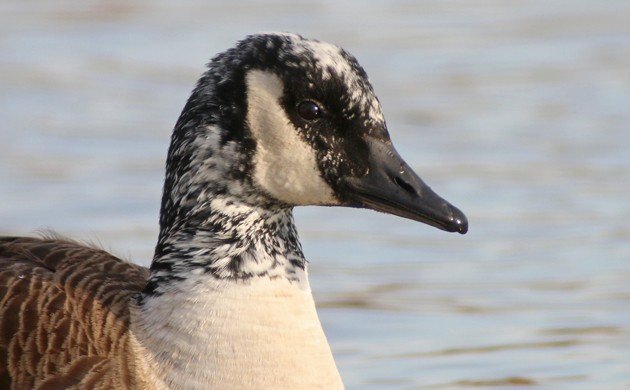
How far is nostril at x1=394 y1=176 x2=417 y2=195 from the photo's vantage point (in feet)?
23.5

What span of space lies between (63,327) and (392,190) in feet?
5.18

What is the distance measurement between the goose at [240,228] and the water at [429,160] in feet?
6.66

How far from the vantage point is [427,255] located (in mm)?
10992

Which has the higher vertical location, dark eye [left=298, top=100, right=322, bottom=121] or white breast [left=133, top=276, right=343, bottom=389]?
dark eye [left=298, top=100, right=322, bottom=121]

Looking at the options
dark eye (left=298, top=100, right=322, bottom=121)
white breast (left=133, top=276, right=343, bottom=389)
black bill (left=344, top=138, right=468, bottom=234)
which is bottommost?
white breast (left=133, top=276, right=343, bottom=389)

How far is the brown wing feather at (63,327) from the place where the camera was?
23.4 ft

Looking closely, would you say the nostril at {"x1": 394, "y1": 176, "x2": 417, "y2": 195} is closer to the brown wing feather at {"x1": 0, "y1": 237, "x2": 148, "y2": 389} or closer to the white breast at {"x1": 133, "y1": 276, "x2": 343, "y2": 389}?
the white breast at {"x1": 133, "y1": 276, "x2": 343, "y2": 389}

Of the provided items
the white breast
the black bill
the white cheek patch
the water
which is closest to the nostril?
the black bill

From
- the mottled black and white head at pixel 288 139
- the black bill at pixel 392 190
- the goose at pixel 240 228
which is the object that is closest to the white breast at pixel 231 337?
the goose at pixel 240 228

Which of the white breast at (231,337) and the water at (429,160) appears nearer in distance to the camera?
the white breast at (231,337)

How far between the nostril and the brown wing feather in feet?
4.45

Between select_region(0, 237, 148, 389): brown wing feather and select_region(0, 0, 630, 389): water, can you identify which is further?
select_region(0, 0, 630, 389): water

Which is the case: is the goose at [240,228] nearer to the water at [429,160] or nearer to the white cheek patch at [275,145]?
the white cheek patch at [275,145]

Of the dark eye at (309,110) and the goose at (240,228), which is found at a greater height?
the dark eye at (309,110)
